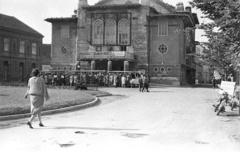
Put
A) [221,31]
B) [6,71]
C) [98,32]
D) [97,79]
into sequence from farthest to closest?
[6,71]
[98,32]
[97,79]
[221,31]

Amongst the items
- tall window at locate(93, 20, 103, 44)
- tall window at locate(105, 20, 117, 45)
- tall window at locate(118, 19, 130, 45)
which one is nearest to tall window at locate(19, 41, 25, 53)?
tall window at locate(93, 20, 103, 44)

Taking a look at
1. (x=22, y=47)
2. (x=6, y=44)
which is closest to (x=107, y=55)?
(x=6, y=44)

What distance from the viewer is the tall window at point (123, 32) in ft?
146

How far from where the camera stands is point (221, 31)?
1512cm

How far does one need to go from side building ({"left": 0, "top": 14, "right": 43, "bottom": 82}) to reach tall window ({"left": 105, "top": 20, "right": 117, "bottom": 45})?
529 inches

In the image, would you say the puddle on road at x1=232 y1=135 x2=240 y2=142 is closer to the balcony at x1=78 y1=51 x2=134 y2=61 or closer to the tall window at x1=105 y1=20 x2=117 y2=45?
the balcony at x1=78 y1=51 x2=134 y2=61

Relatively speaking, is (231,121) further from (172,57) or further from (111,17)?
(111,17)

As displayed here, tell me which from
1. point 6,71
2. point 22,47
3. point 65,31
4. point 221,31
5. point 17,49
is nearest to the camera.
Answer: point 221,31

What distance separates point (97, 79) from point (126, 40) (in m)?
9.84

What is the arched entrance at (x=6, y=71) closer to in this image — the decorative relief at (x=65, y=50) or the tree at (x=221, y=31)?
the decorative relief at (x=65, y=50)

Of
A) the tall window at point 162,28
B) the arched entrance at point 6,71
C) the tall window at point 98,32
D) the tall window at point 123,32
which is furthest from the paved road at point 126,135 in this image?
the arched entrance at point 6,71

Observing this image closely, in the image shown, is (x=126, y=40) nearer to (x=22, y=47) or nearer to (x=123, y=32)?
(x=123, y=32)

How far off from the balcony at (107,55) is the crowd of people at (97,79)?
15.0ft

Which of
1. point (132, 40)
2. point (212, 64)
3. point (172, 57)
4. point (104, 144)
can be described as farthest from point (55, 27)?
point (104, 144)
